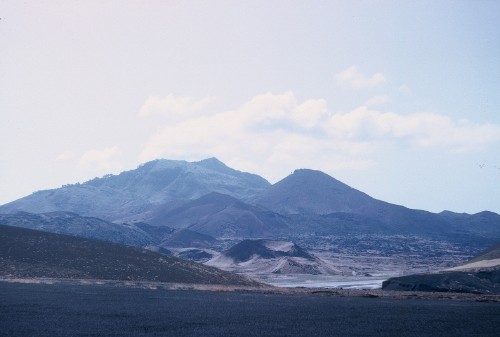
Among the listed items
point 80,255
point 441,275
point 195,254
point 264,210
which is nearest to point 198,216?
point 264,210

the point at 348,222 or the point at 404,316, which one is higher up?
the point at 348,222

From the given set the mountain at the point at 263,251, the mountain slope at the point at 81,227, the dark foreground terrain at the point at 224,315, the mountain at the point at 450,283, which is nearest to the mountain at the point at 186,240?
the mountain slope at the point at 81,227

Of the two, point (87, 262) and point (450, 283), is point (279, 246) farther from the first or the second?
point (450, 283)

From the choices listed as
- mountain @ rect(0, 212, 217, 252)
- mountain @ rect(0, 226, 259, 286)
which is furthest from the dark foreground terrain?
mountain @ rect(0, 212, 217, 252)

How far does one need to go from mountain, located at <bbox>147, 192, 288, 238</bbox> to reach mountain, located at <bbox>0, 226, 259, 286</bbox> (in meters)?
93.2

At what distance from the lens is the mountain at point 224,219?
165 m

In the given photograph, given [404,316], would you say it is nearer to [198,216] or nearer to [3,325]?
[3,325]

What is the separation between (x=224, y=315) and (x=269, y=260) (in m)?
71.5

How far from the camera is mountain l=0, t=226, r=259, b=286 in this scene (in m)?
57.2

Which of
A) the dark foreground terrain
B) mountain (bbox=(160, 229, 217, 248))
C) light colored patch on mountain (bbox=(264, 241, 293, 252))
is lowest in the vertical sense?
the dark foreground terrain

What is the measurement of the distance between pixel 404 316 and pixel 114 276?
3396cm

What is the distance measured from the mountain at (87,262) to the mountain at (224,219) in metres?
93.2

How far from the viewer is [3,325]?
977 inches

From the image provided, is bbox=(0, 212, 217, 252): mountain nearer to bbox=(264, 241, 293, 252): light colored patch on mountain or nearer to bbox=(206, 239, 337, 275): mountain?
bbox=(206, 239, 337, 275): mountain
